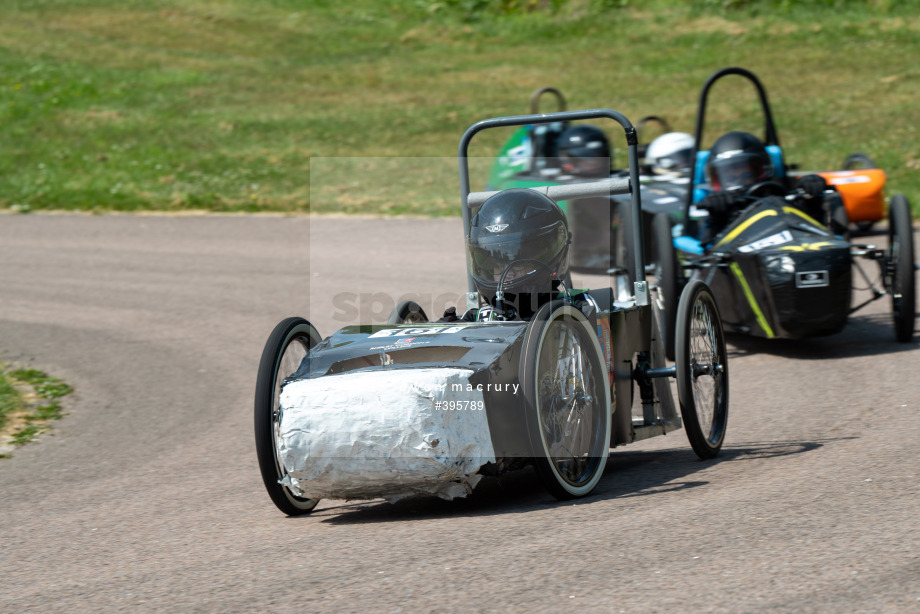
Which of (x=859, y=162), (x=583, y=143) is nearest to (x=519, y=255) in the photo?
(x=583, y=143)

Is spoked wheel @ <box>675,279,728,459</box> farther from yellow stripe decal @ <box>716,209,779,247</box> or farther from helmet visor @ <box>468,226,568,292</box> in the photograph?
yellow stripe decal @ <box>716,209,779,247</box>

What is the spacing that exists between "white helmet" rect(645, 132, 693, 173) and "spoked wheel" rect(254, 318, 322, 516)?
847 cm

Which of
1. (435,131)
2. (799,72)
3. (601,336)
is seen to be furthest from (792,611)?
(799,72)

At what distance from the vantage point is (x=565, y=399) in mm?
5391

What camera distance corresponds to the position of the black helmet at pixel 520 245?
5.83m

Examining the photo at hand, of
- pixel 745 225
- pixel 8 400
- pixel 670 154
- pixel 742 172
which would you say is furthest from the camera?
pixel 670 154

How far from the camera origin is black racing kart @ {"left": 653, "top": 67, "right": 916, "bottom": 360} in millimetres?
→ 8828

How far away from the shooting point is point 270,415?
17.3 ft

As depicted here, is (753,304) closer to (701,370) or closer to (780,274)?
(780,274)

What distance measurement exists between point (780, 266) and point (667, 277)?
0.90 metres

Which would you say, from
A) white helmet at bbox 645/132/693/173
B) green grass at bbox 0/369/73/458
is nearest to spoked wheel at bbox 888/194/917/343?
white helmet at bbox 645/132/693/173

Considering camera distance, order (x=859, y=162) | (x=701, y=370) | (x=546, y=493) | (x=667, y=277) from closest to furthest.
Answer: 1. (x=546, y=493)
2. (x=701, y=370)
3. (x=667, y=277)
4. (x=859, y=162)

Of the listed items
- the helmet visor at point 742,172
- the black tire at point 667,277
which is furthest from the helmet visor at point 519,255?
the helmet visor at point 742,172

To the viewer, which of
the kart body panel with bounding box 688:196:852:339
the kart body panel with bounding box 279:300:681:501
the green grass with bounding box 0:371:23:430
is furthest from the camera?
the kart body panel with bounding box 688:196:852:339
